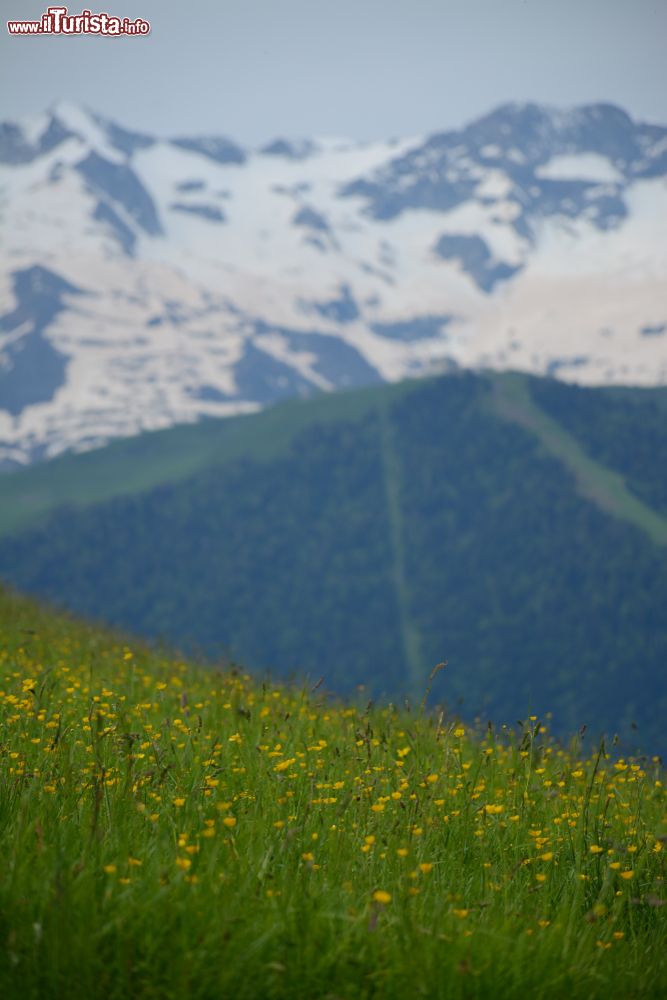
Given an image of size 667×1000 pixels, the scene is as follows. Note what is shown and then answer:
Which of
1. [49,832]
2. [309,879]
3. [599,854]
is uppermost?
[49,832]

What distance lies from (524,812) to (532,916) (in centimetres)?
138

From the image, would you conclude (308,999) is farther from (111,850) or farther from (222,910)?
(111,850)

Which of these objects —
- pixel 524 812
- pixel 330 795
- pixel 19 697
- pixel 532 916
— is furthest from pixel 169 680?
pixel 532 916

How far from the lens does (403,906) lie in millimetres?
5477

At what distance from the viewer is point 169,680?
11.7 m

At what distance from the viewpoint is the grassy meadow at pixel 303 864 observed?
17.4 feet

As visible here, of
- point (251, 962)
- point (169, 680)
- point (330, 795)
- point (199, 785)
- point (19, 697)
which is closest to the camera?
point (251, 962)

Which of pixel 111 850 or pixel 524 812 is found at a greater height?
pixel 111 850

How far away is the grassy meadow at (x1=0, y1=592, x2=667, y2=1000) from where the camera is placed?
5.31 m

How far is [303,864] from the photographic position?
6.44 meters

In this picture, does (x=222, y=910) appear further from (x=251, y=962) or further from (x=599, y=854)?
(x=599, y=854)

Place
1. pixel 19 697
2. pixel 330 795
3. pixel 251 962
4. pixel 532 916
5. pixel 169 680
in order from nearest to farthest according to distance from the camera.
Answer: pixel 251 962 < pixel 532 916 < pixel 330 795 < pixel 19 697 < pixel 169 680

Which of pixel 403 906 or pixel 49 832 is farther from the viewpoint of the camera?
pixel 49 832

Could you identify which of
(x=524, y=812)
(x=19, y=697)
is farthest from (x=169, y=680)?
(x=524, y=812)
